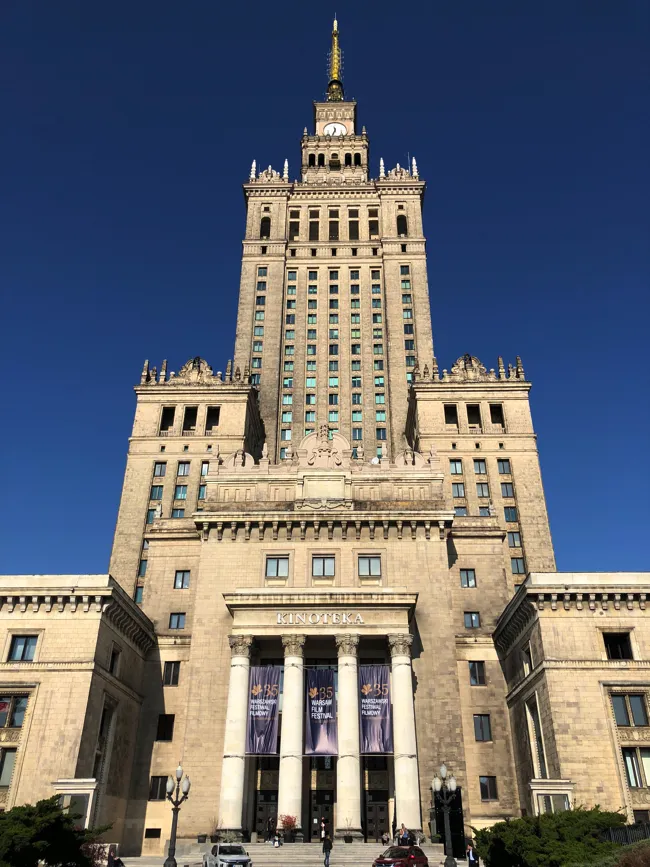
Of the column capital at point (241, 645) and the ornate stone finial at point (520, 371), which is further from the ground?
the ornate stone finial at point (520, 371)

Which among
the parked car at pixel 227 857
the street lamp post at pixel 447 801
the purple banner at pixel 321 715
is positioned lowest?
the parked car at pixel 227 857

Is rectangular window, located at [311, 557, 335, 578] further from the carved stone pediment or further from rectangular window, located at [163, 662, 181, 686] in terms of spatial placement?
the carved stone pediment

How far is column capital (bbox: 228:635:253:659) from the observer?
48.2 meters

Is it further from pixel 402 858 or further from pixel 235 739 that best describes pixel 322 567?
pixel 402 858

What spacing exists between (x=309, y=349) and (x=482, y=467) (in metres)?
33.9

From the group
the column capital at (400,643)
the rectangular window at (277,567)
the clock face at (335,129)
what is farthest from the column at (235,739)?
the clock face at (335,129)

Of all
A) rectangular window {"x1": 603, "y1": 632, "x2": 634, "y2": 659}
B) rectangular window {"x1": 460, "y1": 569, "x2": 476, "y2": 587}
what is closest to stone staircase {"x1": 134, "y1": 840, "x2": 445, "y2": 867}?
rectangular window {"x1": 603, "y1": 632, "x2": 634, "y2": 659}

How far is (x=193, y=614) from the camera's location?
5544 cm

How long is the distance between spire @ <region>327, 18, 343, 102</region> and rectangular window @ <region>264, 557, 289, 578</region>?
118m

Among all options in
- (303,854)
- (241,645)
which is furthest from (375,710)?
(303,854)

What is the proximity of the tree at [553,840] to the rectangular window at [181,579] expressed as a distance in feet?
101

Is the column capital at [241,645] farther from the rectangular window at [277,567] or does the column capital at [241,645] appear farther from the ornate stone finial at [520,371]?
the ornate stone finial at [520,371]

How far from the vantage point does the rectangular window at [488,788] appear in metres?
50.2

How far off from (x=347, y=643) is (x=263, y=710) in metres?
6.70
